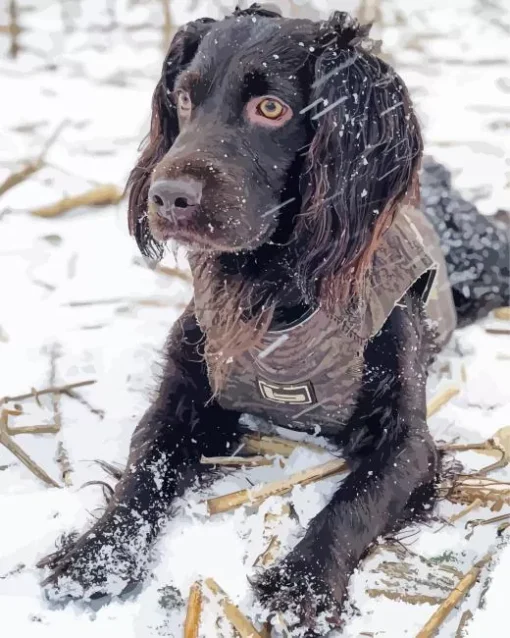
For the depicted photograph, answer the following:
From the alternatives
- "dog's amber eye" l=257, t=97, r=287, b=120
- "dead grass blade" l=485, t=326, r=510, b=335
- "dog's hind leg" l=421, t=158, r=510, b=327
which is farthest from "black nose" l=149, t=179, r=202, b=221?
"dead grass blade" l=485, t=326, r=510, b=335

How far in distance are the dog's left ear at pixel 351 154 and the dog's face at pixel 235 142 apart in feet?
0.23

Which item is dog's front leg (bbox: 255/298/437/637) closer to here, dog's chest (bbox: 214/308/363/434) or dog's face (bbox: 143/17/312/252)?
dog's chest (bbox: 214/308/363/434)

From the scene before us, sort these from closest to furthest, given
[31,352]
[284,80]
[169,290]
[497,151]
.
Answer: [284,80] < [31,352] < [169,290] < [497,151]

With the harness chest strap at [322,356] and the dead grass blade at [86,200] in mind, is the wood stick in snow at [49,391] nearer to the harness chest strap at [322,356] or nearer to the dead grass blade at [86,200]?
the harness chest strap at [322,356]

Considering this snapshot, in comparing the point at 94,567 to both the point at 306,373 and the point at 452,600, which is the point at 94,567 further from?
the point at 452,600

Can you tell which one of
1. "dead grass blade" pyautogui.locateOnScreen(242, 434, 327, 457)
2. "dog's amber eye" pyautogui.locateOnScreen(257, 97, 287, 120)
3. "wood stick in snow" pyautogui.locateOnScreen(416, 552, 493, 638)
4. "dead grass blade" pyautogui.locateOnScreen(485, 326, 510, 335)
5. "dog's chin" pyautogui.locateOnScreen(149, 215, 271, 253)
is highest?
"dog's amber eye" pyautogui.locateOnScreen(257, 97, 287, 120)

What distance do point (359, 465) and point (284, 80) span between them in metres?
1.01

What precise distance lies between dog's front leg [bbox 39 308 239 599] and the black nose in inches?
21.6

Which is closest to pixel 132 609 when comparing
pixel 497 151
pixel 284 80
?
pixel 284 80

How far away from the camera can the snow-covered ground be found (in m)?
1.86

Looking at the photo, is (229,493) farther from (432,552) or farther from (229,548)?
(432,552)

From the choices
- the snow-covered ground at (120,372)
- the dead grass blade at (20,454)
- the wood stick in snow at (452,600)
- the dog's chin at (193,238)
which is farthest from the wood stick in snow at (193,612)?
the dog's chin at (193,238)

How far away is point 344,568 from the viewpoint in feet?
6.31

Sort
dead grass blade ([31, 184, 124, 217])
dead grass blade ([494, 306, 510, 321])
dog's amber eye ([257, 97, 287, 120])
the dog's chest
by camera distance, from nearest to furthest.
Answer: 1. dog's amber eye ([257, 97, 287, 120])
2. the dog's chest
3. dead grass blade ([494, 306, 510, 321])
4. dead grass blade ([31, 184, 124, 217])
